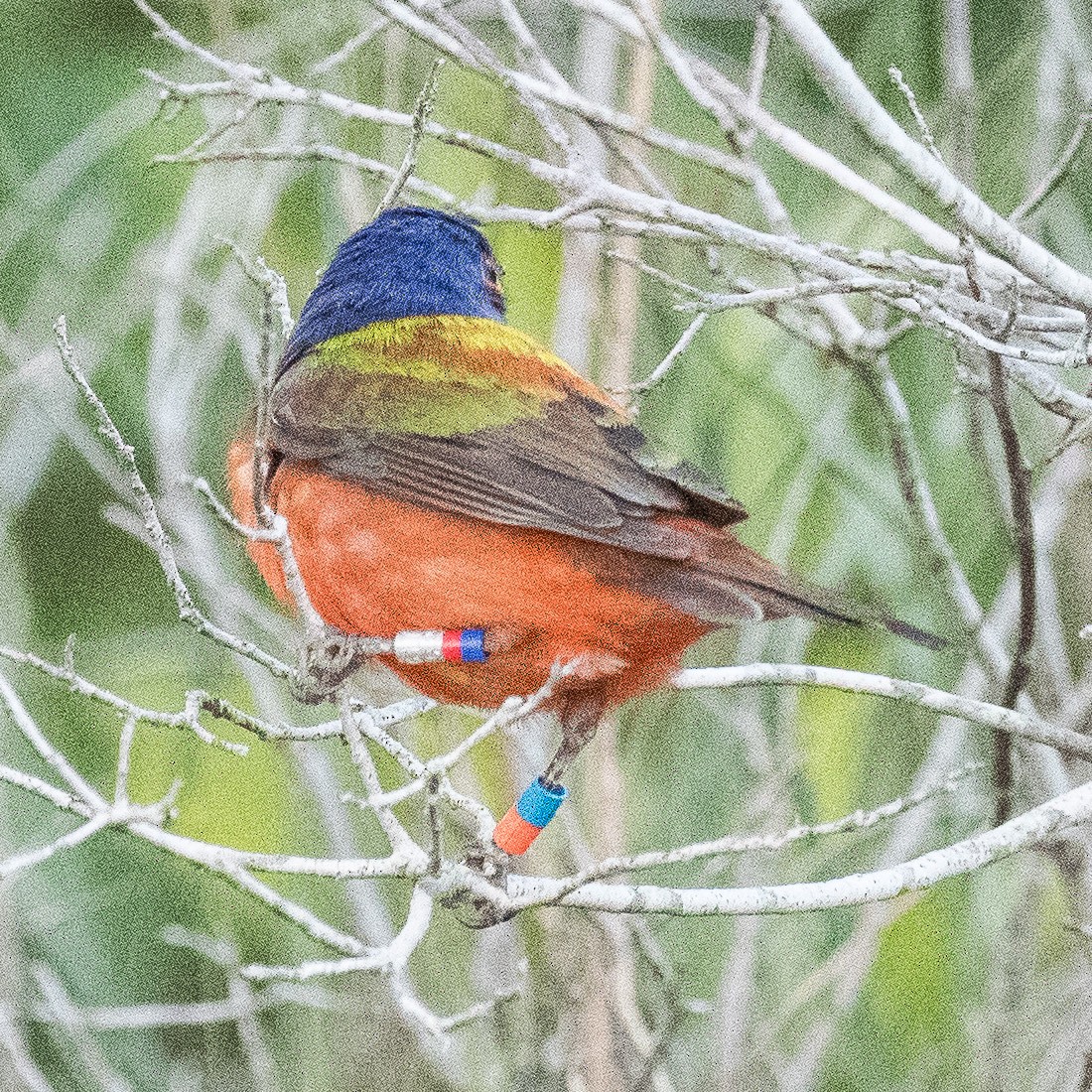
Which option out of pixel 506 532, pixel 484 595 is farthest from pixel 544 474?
pixel 484 595

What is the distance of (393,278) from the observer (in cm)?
312

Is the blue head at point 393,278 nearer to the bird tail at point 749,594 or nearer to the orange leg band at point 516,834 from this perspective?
the bird tail at point 749,594

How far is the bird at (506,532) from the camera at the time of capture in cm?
259

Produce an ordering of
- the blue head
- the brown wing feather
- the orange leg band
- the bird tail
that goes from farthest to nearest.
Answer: the blue head < the orange leg band < the brown wing feather < the bird tail

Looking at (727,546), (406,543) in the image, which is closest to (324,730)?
(406,543)

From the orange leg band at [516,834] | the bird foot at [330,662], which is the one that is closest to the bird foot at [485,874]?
the orange leg band at [516,834]

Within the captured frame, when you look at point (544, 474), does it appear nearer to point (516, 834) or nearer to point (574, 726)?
point (574, 726)

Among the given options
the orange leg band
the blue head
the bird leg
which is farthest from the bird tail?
the blue head

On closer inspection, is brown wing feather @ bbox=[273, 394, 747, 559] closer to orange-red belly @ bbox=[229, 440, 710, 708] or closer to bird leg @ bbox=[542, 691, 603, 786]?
orange-red belly @ bbox=[229, 440, 710, 708]

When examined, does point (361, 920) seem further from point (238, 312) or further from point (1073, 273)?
point (1073, 273)

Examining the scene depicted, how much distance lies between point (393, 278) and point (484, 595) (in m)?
0.75

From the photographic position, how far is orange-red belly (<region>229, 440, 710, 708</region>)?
262 cm

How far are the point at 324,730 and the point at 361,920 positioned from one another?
46.4 inches

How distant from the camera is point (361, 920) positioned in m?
3.73
